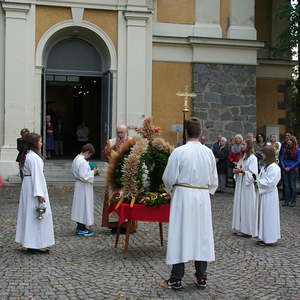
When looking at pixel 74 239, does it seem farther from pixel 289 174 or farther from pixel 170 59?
pixel 170 59

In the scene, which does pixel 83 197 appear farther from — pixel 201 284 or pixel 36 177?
pixel 201 284

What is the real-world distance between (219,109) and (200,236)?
521 inches

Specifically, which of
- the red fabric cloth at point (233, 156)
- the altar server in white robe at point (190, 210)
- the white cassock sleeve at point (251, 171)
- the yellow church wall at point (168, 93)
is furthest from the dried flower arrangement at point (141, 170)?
the yellow church wall at point (168, 93)

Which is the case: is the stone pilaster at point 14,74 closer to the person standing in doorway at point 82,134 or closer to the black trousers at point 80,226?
the person standing in doorway at point 82,134

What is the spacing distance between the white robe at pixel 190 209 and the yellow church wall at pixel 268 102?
50.7 feet

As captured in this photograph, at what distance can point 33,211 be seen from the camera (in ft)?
26.6

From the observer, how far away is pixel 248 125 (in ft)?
63.8

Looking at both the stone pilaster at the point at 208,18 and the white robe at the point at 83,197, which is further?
the stone pilaster at the point at 208,18

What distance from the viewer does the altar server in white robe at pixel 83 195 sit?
A: 946cm

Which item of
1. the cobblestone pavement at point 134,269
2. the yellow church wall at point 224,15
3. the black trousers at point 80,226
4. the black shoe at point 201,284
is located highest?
the yellow church wall at point 224,15

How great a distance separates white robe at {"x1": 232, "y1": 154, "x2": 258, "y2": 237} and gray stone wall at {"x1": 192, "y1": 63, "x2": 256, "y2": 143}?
9.22 m

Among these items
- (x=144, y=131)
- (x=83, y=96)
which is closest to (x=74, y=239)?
(x=144, y=131)

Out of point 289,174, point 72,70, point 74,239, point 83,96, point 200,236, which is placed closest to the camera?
point 200,236

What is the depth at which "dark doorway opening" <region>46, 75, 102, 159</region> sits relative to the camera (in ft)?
77.1
